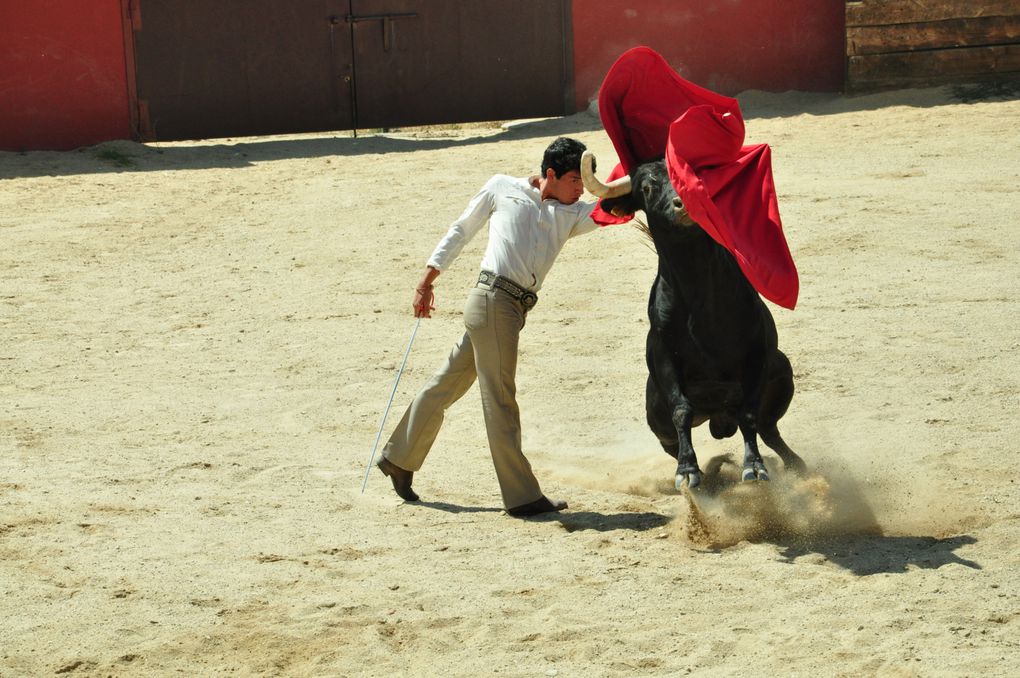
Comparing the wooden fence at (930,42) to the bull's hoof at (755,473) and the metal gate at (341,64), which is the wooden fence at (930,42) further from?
the bull's hoof at (755,473)

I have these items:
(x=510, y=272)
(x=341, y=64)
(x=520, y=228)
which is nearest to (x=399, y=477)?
(x=510, y=272)

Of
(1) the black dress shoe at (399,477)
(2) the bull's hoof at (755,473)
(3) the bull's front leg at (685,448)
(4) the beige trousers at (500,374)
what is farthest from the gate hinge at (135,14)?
(2) the bull's hoof at (755,473)

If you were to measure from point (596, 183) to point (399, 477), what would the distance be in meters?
1.77

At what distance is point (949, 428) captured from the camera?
7.21 metres

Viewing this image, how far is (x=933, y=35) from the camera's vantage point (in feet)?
47.8

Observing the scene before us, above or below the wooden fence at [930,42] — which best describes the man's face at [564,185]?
below

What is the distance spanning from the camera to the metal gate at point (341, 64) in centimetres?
1603

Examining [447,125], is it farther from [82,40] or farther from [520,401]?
[520,401]

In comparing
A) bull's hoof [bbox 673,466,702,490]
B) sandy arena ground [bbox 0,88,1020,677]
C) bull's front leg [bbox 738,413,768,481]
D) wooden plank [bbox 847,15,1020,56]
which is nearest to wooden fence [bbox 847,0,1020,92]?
wooden plank [bbox 847,15,1020,56]

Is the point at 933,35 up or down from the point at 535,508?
up

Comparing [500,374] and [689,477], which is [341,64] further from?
[689,477]

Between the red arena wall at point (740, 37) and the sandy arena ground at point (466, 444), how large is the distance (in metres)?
2.09

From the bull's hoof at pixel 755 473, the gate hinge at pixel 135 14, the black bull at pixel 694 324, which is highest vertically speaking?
the gate hinge at pixel 135 14

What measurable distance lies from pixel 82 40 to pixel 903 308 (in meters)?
10.4
